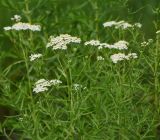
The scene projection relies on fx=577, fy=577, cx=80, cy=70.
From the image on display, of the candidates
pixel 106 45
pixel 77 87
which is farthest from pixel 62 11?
pixel 77 87

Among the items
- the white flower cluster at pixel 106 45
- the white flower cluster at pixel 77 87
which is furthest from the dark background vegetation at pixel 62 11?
the white flower cluster at pixel 77 87

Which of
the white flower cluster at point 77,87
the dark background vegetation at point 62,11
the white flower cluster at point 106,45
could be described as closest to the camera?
the white flower cluster at point 77,87

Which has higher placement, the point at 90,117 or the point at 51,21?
the point at 51,21

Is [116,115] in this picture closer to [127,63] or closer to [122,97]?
[122,97]

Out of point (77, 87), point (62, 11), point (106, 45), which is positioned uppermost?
point (62, 11)

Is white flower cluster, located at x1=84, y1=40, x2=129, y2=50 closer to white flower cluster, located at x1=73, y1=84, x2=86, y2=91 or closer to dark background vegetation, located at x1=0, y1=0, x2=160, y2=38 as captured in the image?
white flower cluster, located at x1=73, y1=84, x2=86, y2=91

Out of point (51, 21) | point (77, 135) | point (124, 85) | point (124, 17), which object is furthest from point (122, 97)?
point (124, 17)

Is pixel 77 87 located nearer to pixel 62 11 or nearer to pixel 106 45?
pixel 106 45

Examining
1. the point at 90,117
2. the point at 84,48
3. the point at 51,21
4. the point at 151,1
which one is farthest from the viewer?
the point at 151,1

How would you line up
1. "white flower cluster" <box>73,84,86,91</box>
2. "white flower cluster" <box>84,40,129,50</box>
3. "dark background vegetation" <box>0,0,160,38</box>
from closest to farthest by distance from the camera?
1. "white flower cluster" <box>73,84,86,91</box>
2. "white flower cluster" <box>84,40,129,50</box>
3. "dark background vegetation" <box>0,0,160,38</box>

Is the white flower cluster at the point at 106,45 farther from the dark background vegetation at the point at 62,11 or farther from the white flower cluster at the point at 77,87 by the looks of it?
the dark background vegetation at the point at 62,11

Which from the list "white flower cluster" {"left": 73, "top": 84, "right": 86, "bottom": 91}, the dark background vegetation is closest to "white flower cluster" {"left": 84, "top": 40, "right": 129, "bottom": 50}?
"white flower cluster" {"left": 73, "top": 84, "right": 86, "bottom": 91}
